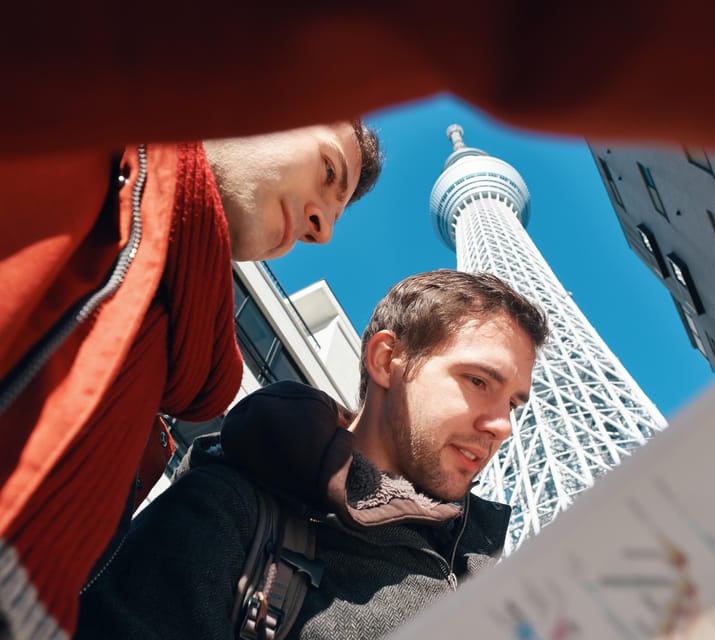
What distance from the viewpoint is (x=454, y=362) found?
8.88ft

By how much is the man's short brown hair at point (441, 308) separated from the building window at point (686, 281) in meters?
11.7

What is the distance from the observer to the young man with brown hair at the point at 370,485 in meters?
1.86

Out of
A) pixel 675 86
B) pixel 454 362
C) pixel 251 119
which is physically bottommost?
pixel 454 362

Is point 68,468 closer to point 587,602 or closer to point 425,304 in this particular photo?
point 587,602

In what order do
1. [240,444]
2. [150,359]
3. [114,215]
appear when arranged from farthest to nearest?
1. [240,444]
2. [150,359]
3. [114,215]

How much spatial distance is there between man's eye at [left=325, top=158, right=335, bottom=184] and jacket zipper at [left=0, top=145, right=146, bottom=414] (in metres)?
0.88

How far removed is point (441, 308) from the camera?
2920 millimetres

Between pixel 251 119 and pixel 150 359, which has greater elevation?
pixel 251 119

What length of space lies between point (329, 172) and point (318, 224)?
0.18 metres

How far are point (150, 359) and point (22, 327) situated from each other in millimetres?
458

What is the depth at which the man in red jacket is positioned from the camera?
1136 mm

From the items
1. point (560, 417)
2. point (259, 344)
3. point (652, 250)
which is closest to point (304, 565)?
point (259, 344)

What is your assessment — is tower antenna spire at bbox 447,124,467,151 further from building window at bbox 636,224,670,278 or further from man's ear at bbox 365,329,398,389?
man's ear at bbox 365,329,398,389

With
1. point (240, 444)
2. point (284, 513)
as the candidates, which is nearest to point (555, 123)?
point (284, 513)
